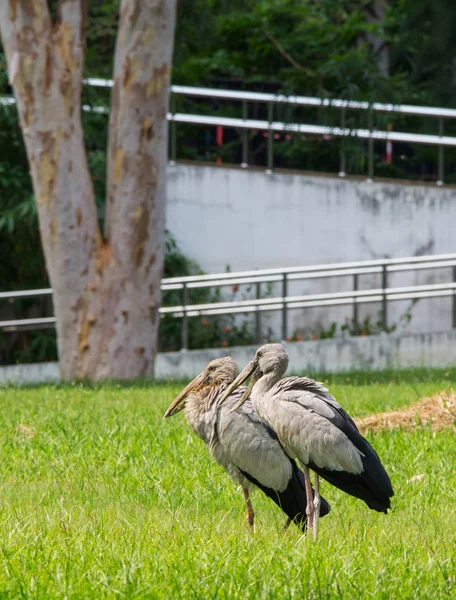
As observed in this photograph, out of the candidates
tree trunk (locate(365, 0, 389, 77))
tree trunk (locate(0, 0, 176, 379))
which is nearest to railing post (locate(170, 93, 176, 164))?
tree trunk (locate(0, 0, 176, 379))

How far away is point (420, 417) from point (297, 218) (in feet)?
31.4

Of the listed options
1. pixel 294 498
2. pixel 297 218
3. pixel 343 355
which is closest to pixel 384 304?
pixel 343 355

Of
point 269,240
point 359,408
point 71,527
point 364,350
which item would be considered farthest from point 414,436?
point 269,240

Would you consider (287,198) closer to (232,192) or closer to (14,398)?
(232,192)

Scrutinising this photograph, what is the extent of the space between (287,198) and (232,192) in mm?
789

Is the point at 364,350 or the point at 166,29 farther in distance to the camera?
the point at 364,350

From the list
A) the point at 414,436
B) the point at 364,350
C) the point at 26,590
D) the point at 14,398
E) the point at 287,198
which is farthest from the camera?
the point at 287,198

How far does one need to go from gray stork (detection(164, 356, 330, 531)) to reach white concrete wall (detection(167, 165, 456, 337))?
40.2 feet

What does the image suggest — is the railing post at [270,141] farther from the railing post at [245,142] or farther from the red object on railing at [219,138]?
the red object on railing at [219,138]

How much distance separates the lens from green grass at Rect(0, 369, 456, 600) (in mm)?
4051

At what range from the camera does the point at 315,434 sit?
4.48 m

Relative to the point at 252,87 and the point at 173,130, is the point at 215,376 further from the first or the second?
the point at 252,87

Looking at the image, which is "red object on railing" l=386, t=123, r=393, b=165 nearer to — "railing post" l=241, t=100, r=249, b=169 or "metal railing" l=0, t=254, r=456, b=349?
"railing post" l=241, t=100, r=249, b=169

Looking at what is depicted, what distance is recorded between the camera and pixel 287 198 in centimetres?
1764
